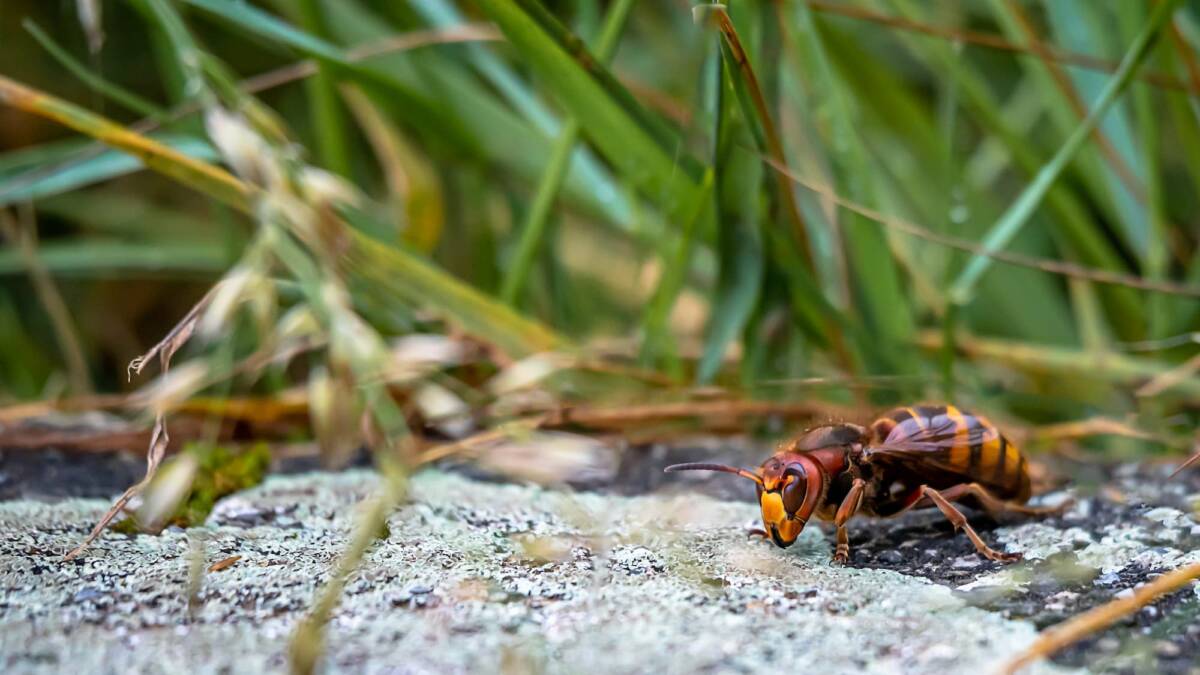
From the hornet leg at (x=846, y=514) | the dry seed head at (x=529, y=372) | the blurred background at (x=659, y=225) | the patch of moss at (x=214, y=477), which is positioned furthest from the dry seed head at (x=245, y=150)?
the hornet leg at (x=846, y=514)

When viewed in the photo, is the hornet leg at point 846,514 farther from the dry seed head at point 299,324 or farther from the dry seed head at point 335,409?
the dry seed head at point 299,324

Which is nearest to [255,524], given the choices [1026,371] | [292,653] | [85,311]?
[292,653]

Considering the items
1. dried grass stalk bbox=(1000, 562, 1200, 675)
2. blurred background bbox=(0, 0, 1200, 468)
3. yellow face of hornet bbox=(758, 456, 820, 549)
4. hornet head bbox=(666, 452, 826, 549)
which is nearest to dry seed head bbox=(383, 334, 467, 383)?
blurred background bbox=(0, 0, 1200, 468)

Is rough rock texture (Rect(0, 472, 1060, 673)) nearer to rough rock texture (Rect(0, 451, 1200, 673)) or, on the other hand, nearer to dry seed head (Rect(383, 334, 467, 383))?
rough rock texture (Rect(0, 451, 1200, 673))

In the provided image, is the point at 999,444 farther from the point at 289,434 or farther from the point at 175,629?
the point at 289,434

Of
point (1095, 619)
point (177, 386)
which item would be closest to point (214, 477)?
point (177, 386)

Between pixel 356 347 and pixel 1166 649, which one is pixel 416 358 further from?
pixel 1166 649
